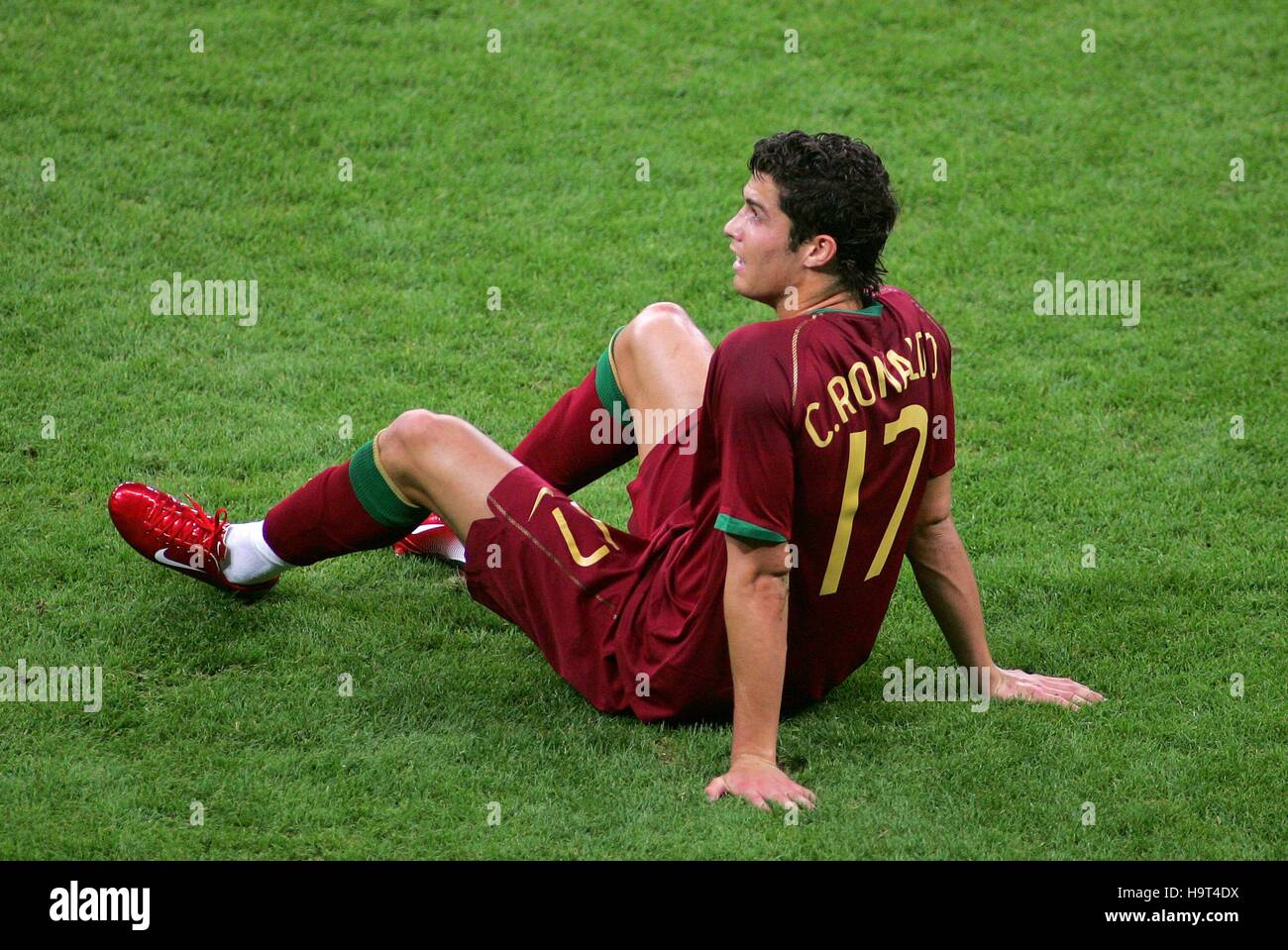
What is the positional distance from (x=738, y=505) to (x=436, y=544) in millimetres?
1866

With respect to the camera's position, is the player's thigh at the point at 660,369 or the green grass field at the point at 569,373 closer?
the green grass field at the point at 569,373

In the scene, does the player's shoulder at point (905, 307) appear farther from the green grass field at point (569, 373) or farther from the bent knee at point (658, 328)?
the green grass field at point (569, 373)

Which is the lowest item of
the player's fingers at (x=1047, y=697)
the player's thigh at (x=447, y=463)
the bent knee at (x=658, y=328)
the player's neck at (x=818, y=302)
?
the player's fingers at (x=1047, y=697)

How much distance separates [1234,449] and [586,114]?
3.95m

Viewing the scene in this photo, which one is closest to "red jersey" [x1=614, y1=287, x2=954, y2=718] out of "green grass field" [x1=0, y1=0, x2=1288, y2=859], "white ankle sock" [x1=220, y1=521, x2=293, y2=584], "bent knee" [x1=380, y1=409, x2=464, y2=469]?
"green grass field" [x1=0, y1=0, x2=1288, y2=859]

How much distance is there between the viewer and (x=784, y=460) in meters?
3.65

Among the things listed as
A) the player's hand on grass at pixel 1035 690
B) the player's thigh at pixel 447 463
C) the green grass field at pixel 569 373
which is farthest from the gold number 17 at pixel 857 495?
the player's thigh at pixel 447 463

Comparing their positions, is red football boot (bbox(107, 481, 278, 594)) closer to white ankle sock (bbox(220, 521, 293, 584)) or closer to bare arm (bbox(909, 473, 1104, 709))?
white ankle sock (bbox(220, 521, 293, 584))

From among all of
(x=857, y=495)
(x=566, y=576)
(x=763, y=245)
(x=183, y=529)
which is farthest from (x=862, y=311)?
(x=183, y=529)

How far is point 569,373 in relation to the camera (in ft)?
21.7

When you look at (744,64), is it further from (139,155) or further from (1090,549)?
(1090,549)

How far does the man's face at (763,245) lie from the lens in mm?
3791

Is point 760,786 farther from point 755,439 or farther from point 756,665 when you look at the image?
point 755,439

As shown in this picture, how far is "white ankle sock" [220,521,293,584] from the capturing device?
4590 millimetres
